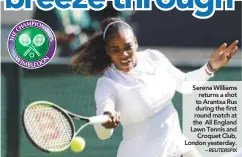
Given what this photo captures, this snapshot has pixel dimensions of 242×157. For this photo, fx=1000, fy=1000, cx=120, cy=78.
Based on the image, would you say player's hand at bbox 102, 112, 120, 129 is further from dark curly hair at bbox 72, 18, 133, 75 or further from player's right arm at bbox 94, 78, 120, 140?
dark curly hair at bbox 72, 18, 133, 75

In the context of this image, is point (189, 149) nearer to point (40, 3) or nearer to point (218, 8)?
point (218, 8)

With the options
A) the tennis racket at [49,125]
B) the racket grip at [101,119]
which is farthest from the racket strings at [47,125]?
the racket grip at [101,119]

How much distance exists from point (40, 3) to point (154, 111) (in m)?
0.71

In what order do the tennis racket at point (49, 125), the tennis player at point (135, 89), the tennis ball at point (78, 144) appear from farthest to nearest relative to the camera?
the tennis ball at point (78, 144) < the tennis player at point (135, 89) < the tennis racket at point (49, 125)

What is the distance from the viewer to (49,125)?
4262 millimetres

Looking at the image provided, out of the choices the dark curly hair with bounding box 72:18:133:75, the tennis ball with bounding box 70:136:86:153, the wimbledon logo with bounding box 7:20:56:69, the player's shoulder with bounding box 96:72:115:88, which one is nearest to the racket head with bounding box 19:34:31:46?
the wimbledon logo with bounding box 7:20:56:69

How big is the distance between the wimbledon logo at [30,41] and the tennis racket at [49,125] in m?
0.36

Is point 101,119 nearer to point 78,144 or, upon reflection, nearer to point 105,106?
point 105,106

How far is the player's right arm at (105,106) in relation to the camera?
4.30 metres

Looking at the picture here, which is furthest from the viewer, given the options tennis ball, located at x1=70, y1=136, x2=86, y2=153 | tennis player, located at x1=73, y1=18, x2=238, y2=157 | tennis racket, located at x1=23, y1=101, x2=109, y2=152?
tennis ball, located at x1=70, y1=136, x2=86, y2=153

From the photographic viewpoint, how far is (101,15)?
4.53 metres

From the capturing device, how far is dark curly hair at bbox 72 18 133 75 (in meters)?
4.48

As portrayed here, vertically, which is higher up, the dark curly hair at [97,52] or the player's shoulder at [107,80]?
the dark curly hair at [97,52]

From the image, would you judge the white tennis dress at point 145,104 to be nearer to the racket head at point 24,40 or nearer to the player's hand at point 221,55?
the player's hand at point 221,55
